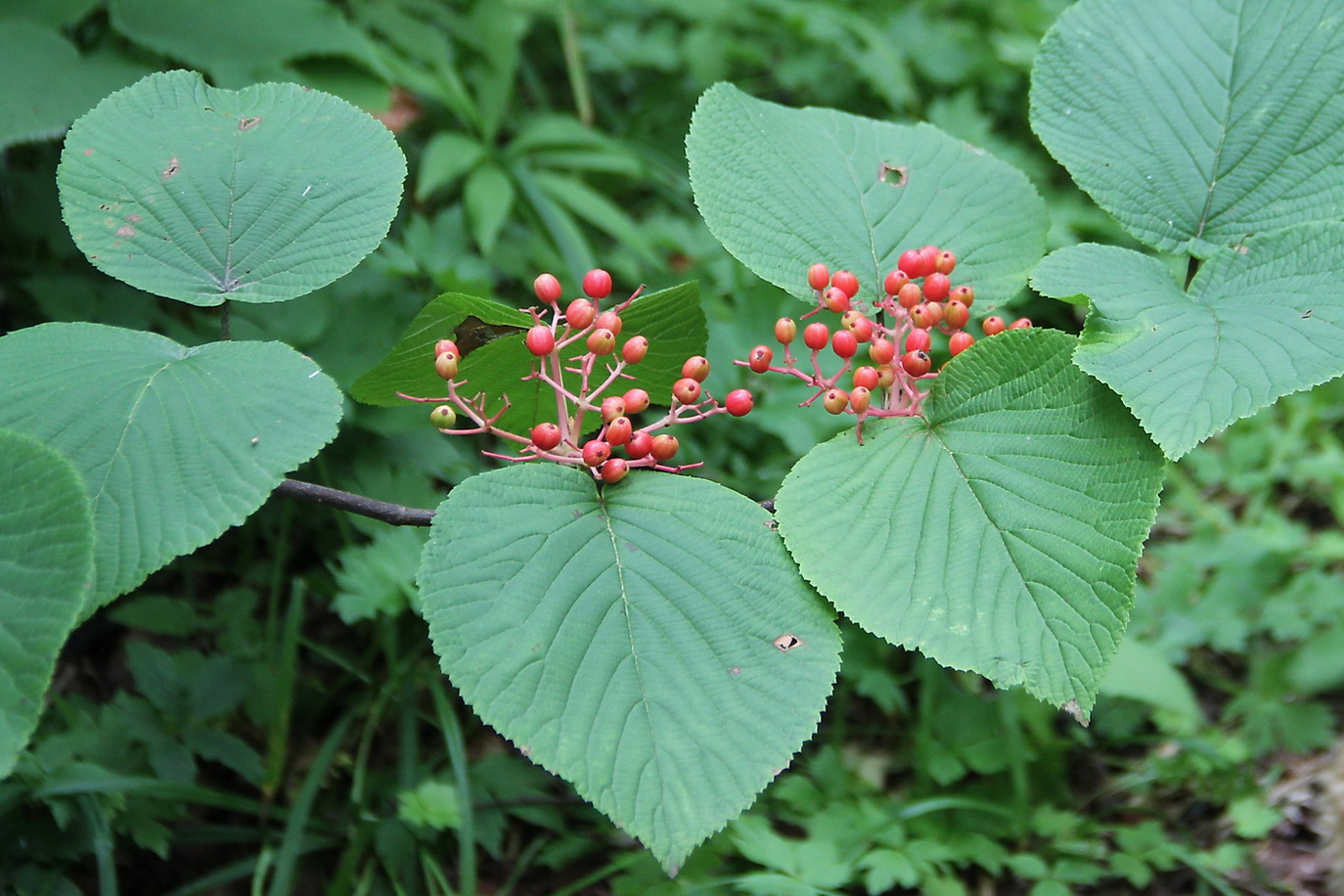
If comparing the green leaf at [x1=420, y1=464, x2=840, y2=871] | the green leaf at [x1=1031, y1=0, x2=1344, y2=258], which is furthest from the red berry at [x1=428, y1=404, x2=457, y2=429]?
the green leaf at [x1=1031, y1=0, x2=1344, y2=258]

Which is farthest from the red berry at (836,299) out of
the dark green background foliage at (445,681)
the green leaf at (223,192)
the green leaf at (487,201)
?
the green leaf at (487,201)

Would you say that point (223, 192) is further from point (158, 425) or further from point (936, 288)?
point (936, 288)

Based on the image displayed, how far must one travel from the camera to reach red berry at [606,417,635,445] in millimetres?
949

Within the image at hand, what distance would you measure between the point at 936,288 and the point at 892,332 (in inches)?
2.6

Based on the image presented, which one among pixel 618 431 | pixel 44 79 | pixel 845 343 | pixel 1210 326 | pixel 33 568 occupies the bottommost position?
pixel 44 79

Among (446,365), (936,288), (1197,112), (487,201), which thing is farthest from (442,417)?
(487,201)

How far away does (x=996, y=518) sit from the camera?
37.2 inches

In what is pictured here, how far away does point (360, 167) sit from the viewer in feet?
3.36

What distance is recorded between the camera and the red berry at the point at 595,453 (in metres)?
0.94

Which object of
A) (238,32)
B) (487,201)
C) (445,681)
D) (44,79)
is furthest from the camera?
(487,201)

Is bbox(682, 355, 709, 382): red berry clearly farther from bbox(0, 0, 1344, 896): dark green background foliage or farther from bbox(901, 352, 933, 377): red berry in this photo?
bbox(0, 0, 1344, 896): dark green background foliage

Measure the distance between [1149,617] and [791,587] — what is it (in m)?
2.11

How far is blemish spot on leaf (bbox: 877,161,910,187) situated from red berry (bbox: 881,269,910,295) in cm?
18

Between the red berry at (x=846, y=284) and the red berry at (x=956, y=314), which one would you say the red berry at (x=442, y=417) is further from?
the red berry at (x=956, y=314)
